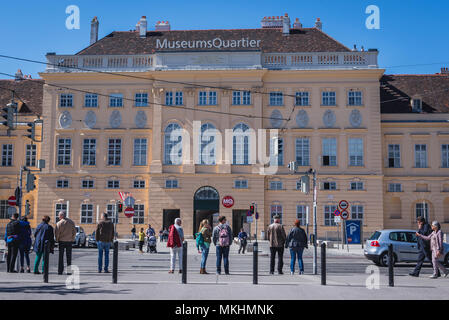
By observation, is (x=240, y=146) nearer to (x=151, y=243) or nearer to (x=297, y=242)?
(x=151, y=243)

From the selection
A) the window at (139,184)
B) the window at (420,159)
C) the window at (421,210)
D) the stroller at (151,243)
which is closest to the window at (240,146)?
the window at (139,184)

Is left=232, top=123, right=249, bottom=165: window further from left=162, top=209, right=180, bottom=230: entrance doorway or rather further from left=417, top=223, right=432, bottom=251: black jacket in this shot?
left=417, top=223, right=432, bottom=251: black jacket

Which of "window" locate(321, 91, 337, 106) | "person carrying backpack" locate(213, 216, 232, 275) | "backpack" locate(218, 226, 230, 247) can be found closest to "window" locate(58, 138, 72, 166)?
"window" locate(321, 91, 337, 106)

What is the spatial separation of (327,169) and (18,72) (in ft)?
109

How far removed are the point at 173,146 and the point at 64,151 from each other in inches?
372

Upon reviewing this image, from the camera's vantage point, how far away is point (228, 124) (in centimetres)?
4619

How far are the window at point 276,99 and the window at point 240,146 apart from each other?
316 centimetres

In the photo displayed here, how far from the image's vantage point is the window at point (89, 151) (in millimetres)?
47094

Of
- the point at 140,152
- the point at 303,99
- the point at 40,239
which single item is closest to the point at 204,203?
the point at 140,152

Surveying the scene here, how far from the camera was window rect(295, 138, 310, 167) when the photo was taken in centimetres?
4641

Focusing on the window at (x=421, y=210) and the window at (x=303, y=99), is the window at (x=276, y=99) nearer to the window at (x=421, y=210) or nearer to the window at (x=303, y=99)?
the window at (x=303, y=99)

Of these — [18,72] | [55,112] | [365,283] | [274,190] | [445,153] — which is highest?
[18,72]
